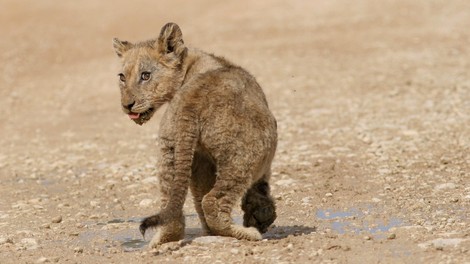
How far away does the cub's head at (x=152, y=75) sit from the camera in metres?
8.63

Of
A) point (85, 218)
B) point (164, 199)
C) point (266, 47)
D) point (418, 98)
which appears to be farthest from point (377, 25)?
point (164, 199)

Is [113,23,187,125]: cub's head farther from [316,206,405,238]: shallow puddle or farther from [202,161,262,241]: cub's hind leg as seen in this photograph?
[316,206,405,238]: shallow puddle

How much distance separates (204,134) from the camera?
7.98 m

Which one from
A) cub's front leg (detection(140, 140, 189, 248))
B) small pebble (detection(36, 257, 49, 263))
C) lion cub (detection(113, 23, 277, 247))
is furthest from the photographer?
small pebble (detection(36, 257, 49, 263))

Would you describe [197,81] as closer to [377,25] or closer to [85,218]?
[85,218]

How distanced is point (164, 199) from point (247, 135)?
876 millimetres

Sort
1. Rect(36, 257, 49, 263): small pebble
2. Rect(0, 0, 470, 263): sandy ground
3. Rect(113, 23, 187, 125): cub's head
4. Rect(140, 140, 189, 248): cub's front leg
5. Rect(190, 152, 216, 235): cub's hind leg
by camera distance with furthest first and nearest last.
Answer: Rect(113, 23, 187, 125): cub's head < Rect(0, 0, 470, 263): sandy ground < Rect(190, 152, 216, 235): cub's hind leg < Rect(36, 257, 49, 263): small pebble < Rect(140, 140, 189, 248): cub's front leg

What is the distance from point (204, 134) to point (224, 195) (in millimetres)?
523

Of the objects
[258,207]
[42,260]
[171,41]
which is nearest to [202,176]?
[258,207]

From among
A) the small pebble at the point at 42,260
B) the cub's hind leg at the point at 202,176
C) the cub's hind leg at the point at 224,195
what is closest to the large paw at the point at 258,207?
the cub's hind leg at the point at 202,176

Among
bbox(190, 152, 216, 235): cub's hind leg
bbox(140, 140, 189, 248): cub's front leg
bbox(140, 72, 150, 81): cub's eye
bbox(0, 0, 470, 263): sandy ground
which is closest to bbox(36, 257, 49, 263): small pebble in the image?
bbox(0, 0, 470, 263): sandy ground

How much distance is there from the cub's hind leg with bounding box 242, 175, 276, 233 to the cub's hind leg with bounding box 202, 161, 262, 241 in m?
0.60

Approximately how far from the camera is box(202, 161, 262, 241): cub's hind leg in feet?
26.1

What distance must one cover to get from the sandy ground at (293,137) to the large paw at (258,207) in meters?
0.24
